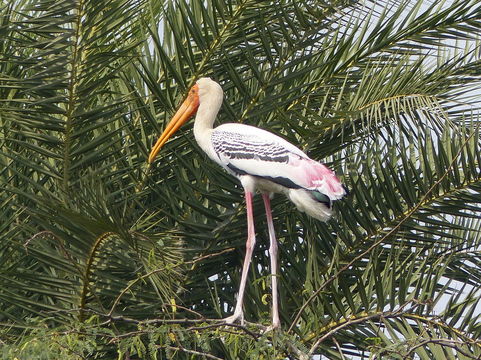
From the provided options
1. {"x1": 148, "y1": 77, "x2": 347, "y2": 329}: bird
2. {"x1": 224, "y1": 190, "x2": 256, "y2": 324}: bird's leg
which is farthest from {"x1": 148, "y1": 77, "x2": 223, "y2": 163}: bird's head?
{"x1": 224, "y1": 190, "x2": 256, "y2": 324}: bird's leg

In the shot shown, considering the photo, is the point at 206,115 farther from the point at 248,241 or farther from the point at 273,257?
the point at 273,257

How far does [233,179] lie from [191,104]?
1.79ft

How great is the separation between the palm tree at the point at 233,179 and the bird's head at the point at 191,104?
10 centimetres

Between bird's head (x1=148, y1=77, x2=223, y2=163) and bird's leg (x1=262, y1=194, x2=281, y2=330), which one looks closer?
bird's leg (x1=262, y1=194, x2=281, y2=330)

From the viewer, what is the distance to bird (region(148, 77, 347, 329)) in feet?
25.2

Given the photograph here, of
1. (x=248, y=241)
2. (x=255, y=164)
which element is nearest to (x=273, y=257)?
(x=248, y=241)

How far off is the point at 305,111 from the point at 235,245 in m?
0.97

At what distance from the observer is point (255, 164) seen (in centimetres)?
800

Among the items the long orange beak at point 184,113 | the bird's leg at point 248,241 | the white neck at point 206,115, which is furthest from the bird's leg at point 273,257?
the long orange beak at point 184,113

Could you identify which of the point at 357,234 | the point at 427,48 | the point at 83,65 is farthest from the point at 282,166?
the point at 427,48

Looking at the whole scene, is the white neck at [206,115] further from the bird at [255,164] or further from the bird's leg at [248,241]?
the bird's leg at [248,241]

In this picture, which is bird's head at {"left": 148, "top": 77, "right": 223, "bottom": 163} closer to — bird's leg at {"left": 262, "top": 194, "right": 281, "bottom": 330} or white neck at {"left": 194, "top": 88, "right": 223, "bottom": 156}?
white neck at {"left": 194, "top": 88, "right": 223, "bottom": 156}

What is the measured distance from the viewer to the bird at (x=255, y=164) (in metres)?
7.68

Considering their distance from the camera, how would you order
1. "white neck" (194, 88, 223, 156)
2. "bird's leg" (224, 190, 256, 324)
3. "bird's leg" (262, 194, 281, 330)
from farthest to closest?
1. "white neck" (194, 88, 223, 156)
2. "bird's leg" (224, 190, 256, 324)
3. "bird's leg" (262, 194, 281, 330)
